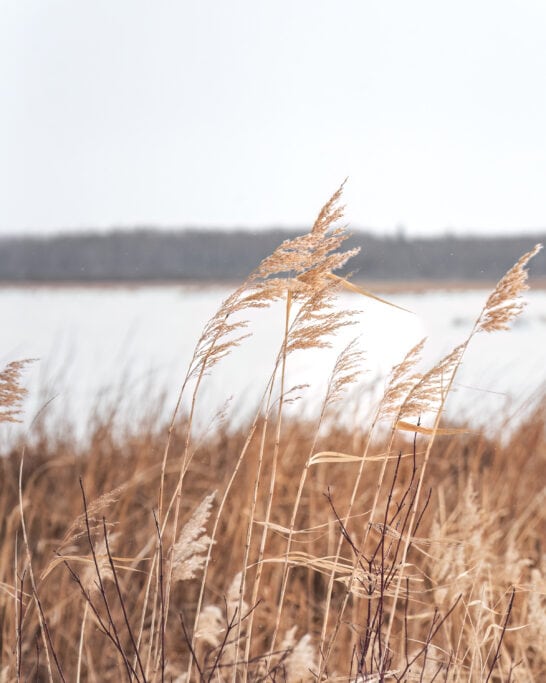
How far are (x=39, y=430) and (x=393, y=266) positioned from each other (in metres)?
3.09

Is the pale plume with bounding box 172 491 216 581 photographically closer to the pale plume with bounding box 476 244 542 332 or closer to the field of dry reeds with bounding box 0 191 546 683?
the field of dry reeds with bounding box 0 191 546 683

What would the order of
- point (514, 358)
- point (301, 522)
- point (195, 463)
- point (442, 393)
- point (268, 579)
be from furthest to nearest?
point (514, 358) < point (195, 463) < point (301, 522) < point (268, 579) < point (442, 393)

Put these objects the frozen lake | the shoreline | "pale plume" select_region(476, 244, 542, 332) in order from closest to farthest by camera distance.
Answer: "pale plume" select_region(476, 244, 542, 332)
the shoreline
the frozen lake

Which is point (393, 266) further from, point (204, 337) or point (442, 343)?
point (204, 337)

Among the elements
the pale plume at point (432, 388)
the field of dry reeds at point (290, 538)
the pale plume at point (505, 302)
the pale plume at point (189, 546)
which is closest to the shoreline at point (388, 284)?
the pale plume at point (505, 302)

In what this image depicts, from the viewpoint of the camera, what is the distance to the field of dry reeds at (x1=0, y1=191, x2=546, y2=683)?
1489 millimetres

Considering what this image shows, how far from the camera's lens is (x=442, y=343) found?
4.73 m

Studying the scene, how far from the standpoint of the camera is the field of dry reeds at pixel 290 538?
58.6 inches

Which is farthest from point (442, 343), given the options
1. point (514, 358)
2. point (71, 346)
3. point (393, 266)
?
point (71, 346)

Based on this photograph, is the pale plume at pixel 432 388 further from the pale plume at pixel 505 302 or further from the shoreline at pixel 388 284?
the shoreline at pixel 388 284

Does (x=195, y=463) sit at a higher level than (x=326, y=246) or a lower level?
lower

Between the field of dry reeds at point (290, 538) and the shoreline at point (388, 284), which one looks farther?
the shoreline at point (388, 284)

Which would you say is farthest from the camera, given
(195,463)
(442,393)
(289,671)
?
(195,463)

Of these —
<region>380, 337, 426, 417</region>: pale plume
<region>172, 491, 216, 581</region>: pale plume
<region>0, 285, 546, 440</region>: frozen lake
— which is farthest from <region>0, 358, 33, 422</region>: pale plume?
<region>0, 285, 546, 440</region>: frozen lake
